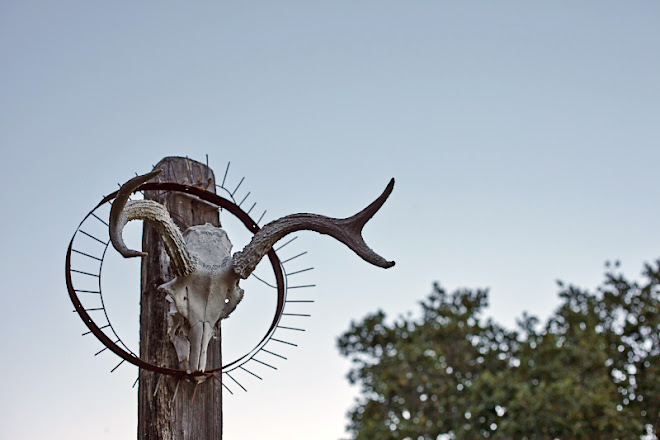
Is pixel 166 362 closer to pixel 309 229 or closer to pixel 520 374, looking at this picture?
pixel 309 229

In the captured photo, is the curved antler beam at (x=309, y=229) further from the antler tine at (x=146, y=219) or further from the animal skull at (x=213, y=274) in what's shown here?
the antler tine at (x=146, y=219)

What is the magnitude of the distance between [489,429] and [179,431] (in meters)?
6.17

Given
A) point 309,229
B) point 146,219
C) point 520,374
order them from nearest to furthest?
point 146,219
point 309,229
point 520,374

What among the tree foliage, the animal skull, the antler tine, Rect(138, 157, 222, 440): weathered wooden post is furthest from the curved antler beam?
the tree foliage

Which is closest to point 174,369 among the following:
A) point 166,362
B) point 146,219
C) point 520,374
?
point 166,362

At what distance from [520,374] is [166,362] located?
20.7ft

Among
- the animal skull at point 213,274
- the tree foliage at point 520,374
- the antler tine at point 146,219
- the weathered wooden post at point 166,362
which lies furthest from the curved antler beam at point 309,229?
the tree foliage at point 520,374

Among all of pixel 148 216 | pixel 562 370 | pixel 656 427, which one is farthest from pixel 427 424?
pixel 148 216

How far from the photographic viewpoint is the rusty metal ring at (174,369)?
2174mm

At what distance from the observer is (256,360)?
96.3 inches

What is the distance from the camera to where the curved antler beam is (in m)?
2.25

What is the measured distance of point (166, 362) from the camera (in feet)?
7.55

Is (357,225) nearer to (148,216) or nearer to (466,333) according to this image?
(148,216)

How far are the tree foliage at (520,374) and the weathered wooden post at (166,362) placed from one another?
19.1 feet
